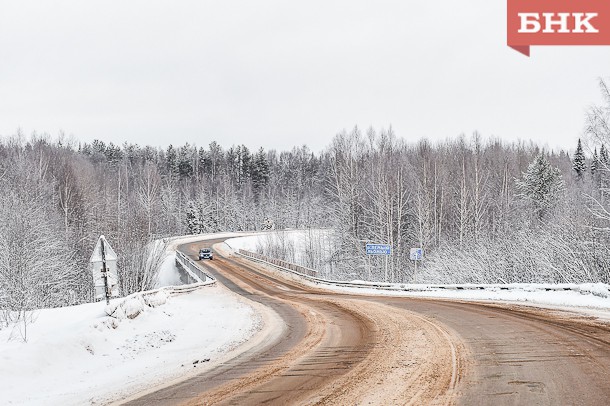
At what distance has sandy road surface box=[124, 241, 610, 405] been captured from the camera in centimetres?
657

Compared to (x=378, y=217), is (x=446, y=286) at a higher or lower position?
lower

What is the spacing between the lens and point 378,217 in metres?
48.9

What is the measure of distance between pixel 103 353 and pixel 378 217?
40.5 metres

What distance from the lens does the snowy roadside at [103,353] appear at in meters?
7.69

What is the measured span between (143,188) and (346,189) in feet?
145

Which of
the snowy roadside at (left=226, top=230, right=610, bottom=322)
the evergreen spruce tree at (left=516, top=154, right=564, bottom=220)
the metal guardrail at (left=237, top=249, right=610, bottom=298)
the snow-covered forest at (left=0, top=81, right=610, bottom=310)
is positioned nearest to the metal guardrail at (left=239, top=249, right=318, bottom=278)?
the metal guardrail at (left=237, top=249, right=610, bottom=298)

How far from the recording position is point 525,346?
31.2 ft

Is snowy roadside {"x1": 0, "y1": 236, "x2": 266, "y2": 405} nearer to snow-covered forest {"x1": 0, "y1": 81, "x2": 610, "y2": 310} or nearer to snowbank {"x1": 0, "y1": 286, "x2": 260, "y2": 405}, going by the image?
snowbank {"x1": 0, "y1": 286, "x2": 260, "y2": 405}

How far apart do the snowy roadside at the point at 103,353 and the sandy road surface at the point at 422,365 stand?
0.97 metres

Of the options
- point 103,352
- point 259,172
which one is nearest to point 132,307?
point 103,352

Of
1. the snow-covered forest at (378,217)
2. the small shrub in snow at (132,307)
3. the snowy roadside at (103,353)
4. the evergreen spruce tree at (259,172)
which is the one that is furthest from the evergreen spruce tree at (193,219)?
the small shrub in snow at (132,307)

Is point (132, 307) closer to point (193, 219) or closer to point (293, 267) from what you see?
point (293, 267)

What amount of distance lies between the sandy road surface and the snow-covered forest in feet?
38.4

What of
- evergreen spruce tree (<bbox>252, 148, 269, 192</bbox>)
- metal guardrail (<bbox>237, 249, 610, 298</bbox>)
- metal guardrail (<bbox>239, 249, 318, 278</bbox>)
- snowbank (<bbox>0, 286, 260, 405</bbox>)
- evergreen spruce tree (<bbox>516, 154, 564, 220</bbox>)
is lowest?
metal guardrail (<bbox>239, 249, 318, 278</bbox>)
